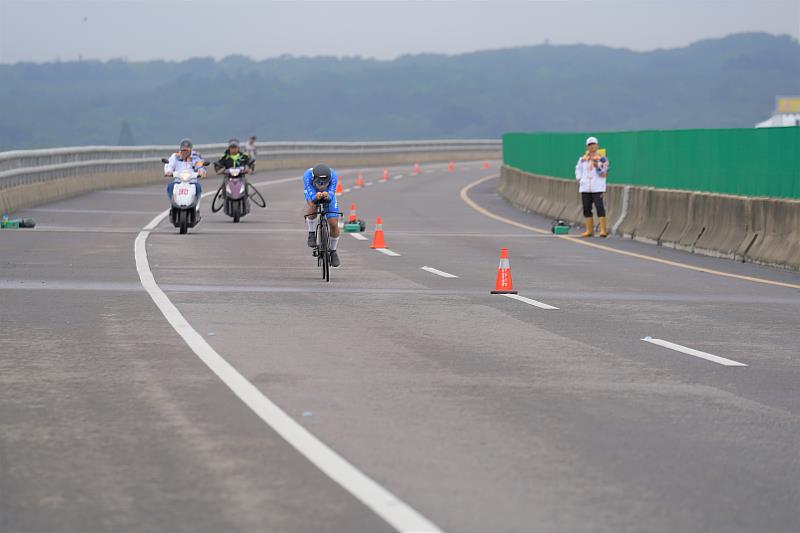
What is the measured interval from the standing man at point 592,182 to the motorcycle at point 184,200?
693 cm

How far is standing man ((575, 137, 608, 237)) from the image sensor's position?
28.6m

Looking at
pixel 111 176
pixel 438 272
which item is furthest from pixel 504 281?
pixel 111 176

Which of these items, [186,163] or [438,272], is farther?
[186,163]

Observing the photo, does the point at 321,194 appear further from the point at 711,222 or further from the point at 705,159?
the point at 705,159

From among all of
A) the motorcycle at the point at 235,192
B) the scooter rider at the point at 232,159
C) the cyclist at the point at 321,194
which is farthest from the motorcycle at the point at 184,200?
the cyclist at the point at 321,194

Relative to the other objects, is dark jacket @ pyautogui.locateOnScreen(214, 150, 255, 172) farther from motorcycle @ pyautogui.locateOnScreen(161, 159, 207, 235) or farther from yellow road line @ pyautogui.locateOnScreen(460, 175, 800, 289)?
yellow road line @ pyautogui.locateOnScreen(460, 175, 800, 289)

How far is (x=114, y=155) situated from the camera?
4812 cm

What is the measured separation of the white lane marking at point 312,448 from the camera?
20.6ft

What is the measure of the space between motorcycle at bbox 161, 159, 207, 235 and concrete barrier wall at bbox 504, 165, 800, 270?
7787 mm

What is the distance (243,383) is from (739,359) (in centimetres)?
390

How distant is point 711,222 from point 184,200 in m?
8.55

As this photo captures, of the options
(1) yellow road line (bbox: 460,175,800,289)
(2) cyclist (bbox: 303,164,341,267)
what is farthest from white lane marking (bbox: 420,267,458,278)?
(1) yellow road line (bbox: 460,175,800,289)

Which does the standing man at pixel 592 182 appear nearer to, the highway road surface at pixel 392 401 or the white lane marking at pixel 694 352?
the highway road surface at pixel 392 401

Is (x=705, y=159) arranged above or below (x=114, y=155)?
above
